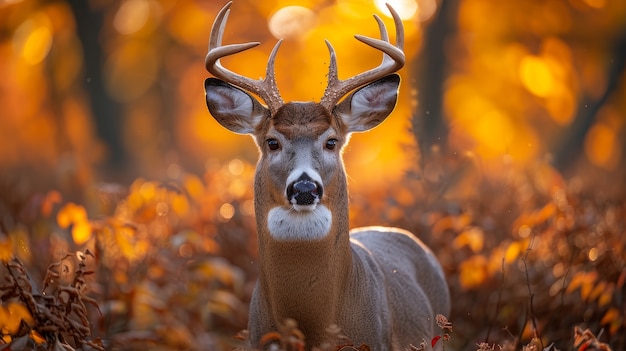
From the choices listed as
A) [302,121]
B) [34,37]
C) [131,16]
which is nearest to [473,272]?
[302,121]

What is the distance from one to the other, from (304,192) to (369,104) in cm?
130

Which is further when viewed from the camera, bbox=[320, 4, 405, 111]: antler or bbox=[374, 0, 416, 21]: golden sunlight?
bbox=[374, 0, 416, 21]: golden sunlight

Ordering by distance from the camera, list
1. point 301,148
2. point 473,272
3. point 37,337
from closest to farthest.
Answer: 1. point 37,337
2. point 301,148
3. point 473,272

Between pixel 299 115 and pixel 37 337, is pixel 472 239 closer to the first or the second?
pixel 299 115

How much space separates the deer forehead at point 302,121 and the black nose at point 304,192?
539 millimetres

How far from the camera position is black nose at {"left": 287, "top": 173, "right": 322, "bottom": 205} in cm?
511

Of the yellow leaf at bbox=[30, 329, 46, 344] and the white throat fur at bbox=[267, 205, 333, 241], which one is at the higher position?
the white throat fur at bbox=[267, 205, 333, 241]

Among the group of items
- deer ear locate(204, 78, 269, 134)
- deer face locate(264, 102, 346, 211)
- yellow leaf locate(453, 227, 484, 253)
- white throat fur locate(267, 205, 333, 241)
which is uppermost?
deer ear locate(204, 78, 269, 134)

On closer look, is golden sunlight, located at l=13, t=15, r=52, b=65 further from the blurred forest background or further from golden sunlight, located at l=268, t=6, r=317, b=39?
golden sunlight, located at l=268, t=6, r=317, b=39

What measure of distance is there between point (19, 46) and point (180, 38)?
4538 mm

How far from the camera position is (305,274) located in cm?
536

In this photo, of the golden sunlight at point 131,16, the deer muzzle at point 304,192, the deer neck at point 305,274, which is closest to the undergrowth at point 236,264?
the deer neck at point 305,274

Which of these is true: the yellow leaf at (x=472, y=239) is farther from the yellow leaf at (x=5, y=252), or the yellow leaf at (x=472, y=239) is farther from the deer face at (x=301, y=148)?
the yellow leaf at (x=5, y=252)

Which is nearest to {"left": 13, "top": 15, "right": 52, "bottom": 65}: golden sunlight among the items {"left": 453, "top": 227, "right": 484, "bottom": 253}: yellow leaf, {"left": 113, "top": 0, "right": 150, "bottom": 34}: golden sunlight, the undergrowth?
{"left": 113, "top": 0, "right": 150, "bottom": 34}: golden sunlight
